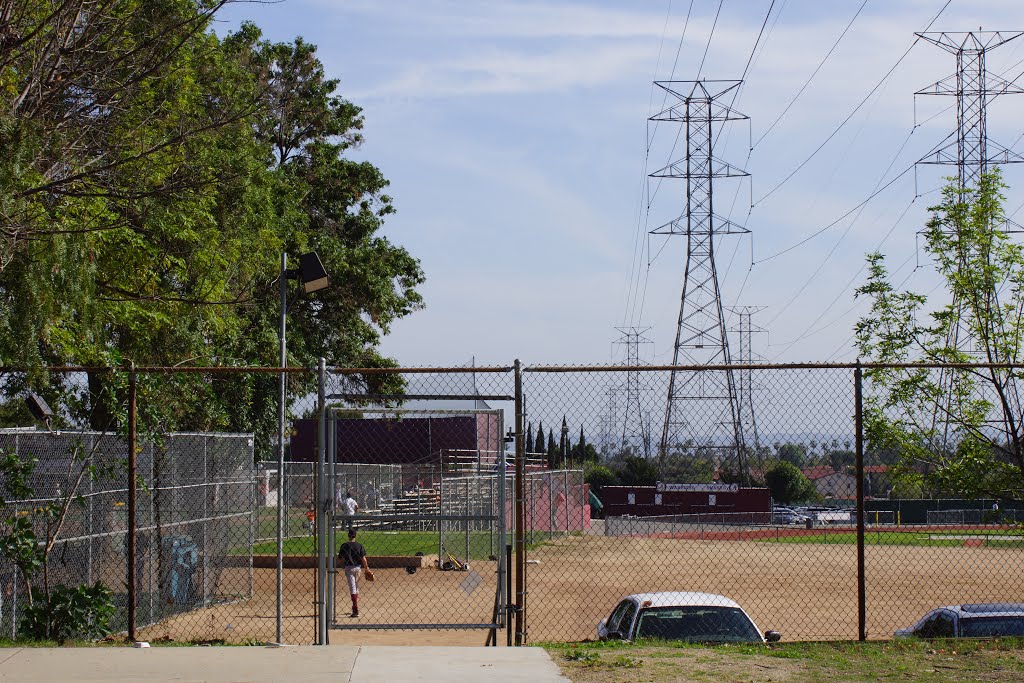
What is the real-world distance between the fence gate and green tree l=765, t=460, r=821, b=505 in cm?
292

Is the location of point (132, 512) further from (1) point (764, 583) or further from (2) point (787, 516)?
(2) point (787, 516)

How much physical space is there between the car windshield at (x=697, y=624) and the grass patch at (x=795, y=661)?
155cm

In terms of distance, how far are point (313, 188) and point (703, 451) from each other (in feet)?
84.1

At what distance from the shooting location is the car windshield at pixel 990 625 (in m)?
10.4

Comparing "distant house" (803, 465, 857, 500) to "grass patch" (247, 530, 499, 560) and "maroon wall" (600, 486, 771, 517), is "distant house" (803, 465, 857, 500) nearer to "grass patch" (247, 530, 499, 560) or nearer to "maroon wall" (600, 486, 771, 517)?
"maroon wall" (600, 486, 771, 517)

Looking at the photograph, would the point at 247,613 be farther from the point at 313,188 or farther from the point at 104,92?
the point at 313,188

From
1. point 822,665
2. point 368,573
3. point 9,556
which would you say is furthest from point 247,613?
point 822,665

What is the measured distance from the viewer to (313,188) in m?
34.5

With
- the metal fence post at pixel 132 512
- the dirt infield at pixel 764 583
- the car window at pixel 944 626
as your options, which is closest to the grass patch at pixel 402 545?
the dirt infield at pixel 764 583

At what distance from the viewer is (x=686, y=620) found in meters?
10.9

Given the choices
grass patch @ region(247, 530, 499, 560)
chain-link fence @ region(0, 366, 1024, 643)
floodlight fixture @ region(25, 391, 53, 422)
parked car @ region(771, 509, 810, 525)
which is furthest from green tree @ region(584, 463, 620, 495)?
parked car @ region(771, 509, 810, 525)

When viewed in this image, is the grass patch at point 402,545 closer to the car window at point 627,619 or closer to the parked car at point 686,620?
the car window at point 627,619

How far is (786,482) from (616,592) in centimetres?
1095

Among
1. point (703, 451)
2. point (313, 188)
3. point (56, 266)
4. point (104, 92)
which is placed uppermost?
→ point (313, 188)
